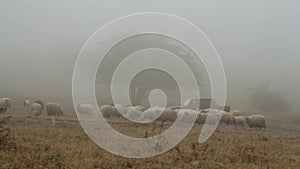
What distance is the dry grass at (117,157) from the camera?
15.1m

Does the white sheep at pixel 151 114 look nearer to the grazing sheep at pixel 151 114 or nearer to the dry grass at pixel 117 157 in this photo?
the grazing sheep at pixel 151 114

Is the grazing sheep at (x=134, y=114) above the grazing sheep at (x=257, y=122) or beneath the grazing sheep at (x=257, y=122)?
above

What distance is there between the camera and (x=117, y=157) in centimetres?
1653

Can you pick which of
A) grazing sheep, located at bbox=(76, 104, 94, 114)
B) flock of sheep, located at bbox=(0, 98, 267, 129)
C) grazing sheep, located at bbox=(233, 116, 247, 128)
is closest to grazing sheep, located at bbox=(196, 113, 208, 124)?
flock of sheep, located at bbox=(0, 98, 267, 129)

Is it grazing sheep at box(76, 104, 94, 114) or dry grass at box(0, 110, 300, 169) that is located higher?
grazing sheep at box(76, 104, 94, 114)

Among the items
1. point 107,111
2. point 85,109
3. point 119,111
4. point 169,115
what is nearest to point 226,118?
A: point 169,115

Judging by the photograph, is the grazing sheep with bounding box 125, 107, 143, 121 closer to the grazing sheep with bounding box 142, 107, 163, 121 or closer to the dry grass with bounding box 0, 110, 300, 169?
the grazing sheep with bounding box 142, 107, 163, 121

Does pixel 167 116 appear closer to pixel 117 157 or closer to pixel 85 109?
pixel 85 109

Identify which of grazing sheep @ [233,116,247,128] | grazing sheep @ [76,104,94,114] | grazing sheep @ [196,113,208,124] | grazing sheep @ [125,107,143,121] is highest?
grazing sheep @ [76,104,94,114]

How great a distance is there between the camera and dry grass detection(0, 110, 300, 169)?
15098mm

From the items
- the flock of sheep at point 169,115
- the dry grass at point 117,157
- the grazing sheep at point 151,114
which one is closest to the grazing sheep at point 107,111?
the flock of sheep at point 169,115

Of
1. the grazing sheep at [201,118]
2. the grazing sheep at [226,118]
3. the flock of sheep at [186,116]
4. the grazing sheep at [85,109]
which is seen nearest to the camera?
the flock of sheep at [186,116]

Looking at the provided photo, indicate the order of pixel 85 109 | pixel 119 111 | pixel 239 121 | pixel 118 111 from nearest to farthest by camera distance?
pixel 239 121
pixel 85 109
pixel 119 111
pixel 118 111

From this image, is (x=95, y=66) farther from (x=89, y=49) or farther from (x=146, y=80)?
(x=146, y=80)
